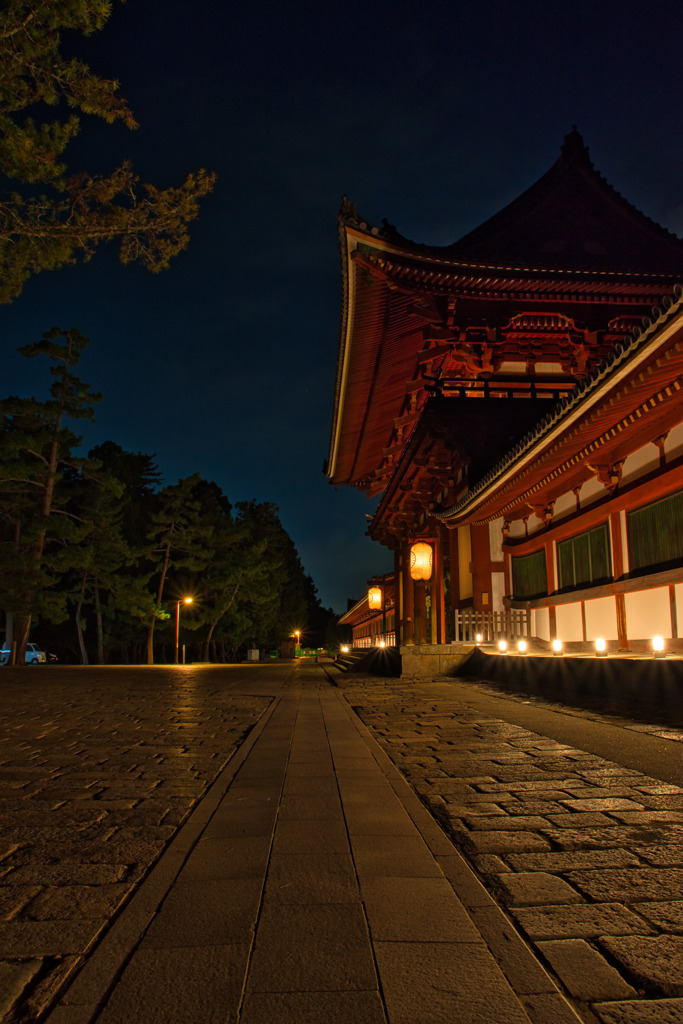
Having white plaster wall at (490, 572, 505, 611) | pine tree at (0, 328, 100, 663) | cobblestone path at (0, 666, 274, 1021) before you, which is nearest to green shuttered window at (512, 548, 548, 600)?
white plaster wall at (490, 572, 505, 611)

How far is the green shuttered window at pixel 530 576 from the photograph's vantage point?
15578mm

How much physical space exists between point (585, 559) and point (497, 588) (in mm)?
4675

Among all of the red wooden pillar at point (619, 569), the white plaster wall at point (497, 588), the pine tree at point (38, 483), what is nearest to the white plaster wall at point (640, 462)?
the red wooden pillar at point (619, 569)

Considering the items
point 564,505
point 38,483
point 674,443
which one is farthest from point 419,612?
point 38,483

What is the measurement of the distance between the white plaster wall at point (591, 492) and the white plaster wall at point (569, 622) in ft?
7.15

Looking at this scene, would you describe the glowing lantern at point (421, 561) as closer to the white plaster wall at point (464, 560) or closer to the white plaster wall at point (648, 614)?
the white plaster wall at point (464, 560)

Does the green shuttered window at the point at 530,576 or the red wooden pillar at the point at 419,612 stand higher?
the green shuttered window at the point at 530,576

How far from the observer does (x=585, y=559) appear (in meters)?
13.2

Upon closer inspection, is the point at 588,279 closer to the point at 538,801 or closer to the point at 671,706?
the point at 671,706

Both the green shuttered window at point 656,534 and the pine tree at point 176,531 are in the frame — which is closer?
the green shuttered window at point 656,534

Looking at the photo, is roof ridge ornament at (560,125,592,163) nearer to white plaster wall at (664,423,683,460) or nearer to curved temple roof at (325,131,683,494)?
curved temple roof at (325,131,683,494)

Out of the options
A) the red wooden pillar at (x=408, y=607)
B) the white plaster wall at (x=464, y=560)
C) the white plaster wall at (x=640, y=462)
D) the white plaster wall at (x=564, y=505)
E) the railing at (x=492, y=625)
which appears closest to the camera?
the white plaster wall at (x=640, y=462)

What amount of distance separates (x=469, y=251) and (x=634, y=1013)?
1638 cm

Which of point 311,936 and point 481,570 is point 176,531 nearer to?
point 481,570
